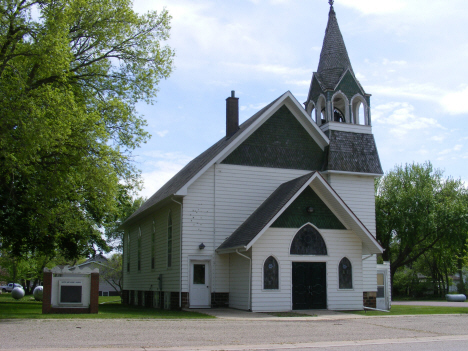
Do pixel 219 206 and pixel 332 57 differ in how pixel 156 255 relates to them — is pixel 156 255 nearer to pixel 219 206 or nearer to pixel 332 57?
pixel 219 206

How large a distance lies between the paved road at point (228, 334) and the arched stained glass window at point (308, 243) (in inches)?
183

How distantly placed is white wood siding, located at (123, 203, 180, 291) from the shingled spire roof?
420 inches

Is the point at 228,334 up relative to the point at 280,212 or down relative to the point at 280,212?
down

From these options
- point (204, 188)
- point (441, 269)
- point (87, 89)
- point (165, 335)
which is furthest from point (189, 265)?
point (441, 269)

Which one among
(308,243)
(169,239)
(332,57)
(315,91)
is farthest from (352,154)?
(169,239)

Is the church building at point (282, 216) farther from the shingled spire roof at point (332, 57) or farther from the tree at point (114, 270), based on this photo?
the tree at point (114, 270)

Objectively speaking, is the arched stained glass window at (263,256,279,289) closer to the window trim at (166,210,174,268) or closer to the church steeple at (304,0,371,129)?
the window trim at (166,210,174,268)

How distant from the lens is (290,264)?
21.1m

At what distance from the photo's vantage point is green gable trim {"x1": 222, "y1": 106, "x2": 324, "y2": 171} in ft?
79.4

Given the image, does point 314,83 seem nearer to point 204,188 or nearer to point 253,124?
point 253,124

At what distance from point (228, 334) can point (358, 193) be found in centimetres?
1468

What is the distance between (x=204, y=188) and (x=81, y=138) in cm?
655

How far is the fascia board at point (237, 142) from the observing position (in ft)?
72.7

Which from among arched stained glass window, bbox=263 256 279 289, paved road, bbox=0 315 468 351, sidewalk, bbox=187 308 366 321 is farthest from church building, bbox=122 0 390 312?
paved road, bbox=0 315 468 351
